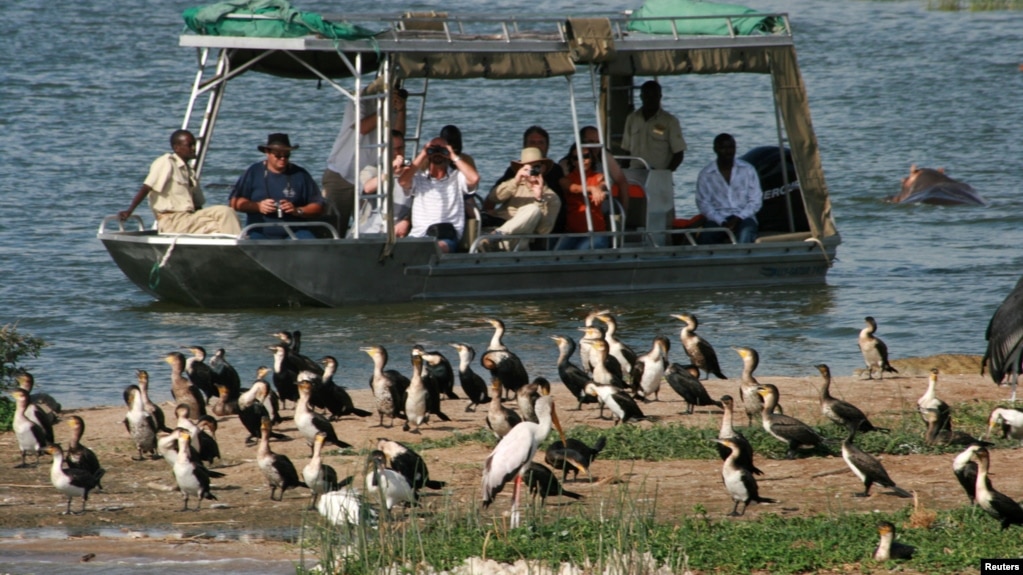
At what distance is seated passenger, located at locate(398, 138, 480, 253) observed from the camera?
16078mm

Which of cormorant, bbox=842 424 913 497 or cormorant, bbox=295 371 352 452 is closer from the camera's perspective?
cormorant, bbox=842 424 913 497

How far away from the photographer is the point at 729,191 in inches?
694

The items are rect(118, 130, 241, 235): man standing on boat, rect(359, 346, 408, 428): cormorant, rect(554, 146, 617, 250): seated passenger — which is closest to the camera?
rect(359, 346, 408, 428): cormorant

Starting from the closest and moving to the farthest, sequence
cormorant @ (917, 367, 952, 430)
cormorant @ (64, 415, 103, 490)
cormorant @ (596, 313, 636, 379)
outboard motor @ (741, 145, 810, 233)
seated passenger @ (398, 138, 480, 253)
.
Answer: cormorant @ (64, 415, 103, 490) < cormorant @ (917, 367, 952, 430) < cormorant @ (596, 313, 636, 379) < seated passenger @ (398, 138, 480, 253) < outboard motor @ (741, 145, 810, 233)

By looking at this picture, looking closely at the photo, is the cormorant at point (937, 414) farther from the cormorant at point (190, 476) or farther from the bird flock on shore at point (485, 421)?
the cormorant at point (190, 476)

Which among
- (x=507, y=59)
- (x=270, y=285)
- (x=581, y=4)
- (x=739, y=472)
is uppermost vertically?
(x=581, y=4)

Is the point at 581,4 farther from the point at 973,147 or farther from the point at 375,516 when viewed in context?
the point at 375,516

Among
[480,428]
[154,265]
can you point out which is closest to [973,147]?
[154,265]

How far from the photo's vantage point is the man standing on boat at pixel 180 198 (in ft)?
50.9

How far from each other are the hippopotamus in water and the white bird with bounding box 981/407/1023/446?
1648 cm

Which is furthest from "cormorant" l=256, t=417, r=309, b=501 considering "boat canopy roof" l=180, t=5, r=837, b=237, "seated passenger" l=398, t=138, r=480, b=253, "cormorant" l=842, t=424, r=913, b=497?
"seated passenger" l=398, t=138, r=480, b=253

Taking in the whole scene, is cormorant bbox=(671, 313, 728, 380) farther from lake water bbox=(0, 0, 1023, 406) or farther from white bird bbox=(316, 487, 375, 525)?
white bird bbox=(316, 487, 375, 525)

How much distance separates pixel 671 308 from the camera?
58.0 feet

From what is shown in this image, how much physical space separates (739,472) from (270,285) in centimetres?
818
